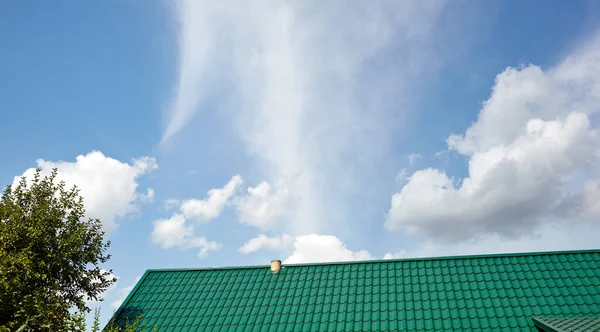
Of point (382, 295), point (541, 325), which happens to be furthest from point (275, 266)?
point (541, 325)

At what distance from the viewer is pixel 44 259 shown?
2116 centimetres

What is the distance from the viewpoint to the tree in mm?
19422

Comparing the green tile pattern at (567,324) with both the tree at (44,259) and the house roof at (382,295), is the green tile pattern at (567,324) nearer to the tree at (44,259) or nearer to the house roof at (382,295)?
the house roof at (382,295)

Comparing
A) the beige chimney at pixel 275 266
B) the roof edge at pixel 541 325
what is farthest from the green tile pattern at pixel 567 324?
the beige chimney at pixel 275 266

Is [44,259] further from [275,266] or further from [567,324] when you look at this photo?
[567,324]

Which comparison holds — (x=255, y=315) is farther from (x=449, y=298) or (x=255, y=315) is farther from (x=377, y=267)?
(x=449, y=298)

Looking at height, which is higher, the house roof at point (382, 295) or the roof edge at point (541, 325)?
the house roof at point (382, 295)

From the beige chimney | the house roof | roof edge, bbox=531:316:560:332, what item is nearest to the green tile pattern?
roof edge, bbox=531:316:560:332

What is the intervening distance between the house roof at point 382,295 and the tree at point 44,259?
10.2 feet

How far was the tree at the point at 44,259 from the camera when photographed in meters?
19.4

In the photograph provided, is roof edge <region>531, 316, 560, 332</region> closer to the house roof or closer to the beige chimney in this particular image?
the house roof

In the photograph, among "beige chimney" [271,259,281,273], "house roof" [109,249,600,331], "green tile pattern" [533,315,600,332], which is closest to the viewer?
"green tile pattern" [533,315,600,332]

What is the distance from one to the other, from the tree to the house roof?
312cm

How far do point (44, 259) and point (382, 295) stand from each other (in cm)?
1612
